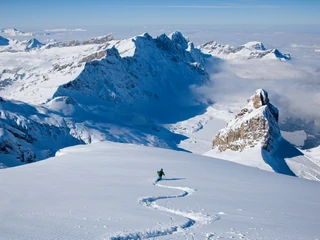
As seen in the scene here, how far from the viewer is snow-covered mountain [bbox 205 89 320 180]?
7020 cm

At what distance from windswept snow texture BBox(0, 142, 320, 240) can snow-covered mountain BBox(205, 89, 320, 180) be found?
1698 inches

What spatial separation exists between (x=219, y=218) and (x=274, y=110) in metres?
76.2

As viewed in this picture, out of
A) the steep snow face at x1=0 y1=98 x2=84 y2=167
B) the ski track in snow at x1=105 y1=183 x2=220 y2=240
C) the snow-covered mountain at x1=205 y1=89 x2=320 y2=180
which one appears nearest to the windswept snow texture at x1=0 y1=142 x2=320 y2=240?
the ski track in snow at x1=105 y1=183 x2=220 y2=240

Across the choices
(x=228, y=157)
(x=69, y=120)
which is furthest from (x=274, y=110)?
(x=69, y=120)

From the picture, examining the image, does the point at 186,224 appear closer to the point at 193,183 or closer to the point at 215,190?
the point at 215,190

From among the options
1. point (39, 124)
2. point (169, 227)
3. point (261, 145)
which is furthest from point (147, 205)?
point (39, 124)

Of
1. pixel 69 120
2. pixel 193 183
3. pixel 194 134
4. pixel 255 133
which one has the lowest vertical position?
pixel 194 134

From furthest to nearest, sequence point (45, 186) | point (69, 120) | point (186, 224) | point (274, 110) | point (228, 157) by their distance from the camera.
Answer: point (69, 120)
point (274, 110)
point (228, 157)
point (45, 186)
point (186, 224)

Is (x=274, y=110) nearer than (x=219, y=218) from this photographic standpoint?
No

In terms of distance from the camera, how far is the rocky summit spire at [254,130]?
77000mm

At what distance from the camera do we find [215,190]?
23703 mm

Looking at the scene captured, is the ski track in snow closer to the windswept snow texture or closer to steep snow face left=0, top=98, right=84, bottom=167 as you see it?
the windswept snow texture

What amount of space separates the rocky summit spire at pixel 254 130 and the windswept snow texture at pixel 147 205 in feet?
158

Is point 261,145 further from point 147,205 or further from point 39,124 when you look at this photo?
point 39,124
